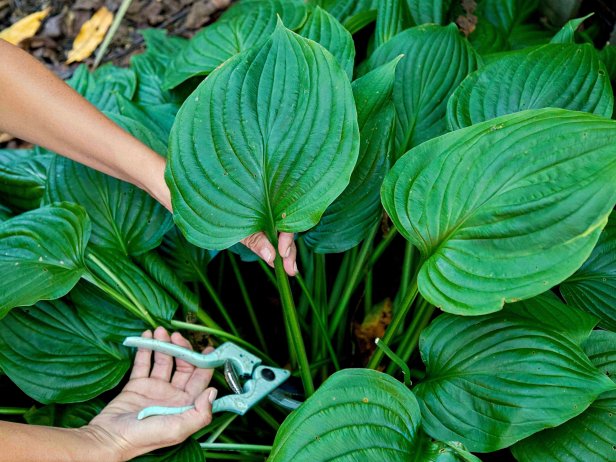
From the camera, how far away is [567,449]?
1087 millimetres

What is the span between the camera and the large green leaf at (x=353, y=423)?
97 cm

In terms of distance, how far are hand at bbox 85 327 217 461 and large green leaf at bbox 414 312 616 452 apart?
0.45m

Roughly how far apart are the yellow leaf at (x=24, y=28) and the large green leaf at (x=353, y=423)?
7.40 feet

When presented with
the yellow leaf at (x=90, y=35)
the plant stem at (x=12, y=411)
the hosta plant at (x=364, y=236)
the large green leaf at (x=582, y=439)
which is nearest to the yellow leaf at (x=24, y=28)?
the yellow leaf at (x=90, y=35)

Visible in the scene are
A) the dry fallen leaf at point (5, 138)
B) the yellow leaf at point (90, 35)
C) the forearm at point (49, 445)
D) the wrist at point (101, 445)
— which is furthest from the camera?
the yellow leaf at point (90, 35)

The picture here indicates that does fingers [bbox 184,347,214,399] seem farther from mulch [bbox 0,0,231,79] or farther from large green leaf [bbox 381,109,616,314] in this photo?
mulch [bbox 0,0,231,79]

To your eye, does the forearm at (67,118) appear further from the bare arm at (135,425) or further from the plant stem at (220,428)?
the plant stem at (220,428)

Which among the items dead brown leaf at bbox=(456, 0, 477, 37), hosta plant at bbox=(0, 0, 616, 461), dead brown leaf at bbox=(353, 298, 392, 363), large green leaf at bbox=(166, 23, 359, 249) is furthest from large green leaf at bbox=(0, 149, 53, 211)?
dead brown leaf at bbox=(456, 0, 477, 37)

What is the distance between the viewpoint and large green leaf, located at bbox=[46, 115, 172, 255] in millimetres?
1488

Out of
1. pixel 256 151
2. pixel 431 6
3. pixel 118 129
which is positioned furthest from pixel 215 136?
pixel 431 6

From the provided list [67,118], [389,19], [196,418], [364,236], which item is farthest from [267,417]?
[389,19]

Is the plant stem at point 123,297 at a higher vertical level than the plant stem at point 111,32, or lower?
lower

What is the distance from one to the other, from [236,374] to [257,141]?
1.62ft

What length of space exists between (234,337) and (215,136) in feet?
1.53
